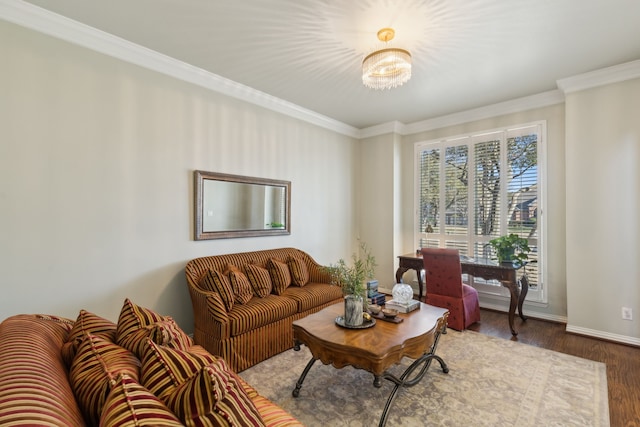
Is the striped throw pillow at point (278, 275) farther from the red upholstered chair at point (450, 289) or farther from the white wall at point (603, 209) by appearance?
the white wall at point (603, 209)

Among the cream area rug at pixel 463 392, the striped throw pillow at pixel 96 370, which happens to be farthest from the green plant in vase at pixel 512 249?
the striped throw pillow at pixel 96 370

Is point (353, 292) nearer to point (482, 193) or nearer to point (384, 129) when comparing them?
point (482, 193)

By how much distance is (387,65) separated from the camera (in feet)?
8.30

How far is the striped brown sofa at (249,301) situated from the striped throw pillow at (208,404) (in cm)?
177

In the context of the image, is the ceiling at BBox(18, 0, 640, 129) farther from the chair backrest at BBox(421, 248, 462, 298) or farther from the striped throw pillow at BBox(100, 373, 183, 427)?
the striped throw pillow at BBox(100, 373, 183, 427)

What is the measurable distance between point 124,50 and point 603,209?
5115 millimetres

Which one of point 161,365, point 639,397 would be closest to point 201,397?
point 161,365

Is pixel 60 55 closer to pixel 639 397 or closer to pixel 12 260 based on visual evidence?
pixel 12 260

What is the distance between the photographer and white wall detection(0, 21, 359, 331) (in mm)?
2266

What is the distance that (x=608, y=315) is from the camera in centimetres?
325

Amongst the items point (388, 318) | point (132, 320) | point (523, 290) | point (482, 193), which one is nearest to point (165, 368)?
point (132, 320)

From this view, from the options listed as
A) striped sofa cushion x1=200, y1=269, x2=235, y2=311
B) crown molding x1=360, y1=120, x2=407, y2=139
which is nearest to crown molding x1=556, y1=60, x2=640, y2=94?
crown molding x1=360, y1=120, x2=407, y2=139

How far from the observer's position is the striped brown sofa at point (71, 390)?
0.74m

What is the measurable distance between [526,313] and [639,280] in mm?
1253
